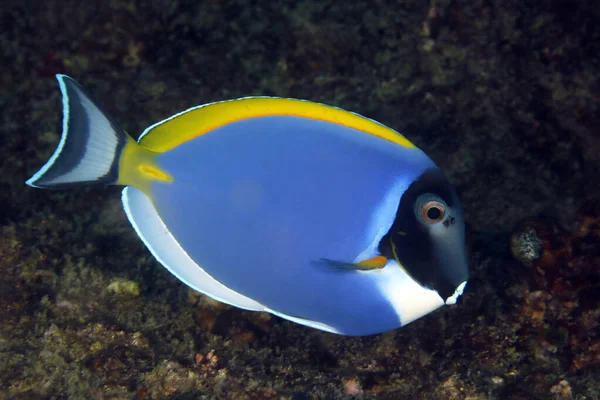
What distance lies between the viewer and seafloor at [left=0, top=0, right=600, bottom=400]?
6.63ft

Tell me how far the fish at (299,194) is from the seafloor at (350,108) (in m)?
0.79

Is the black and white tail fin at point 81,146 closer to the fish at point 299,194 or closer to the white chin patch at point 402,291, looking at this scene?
the fish at point 299,194

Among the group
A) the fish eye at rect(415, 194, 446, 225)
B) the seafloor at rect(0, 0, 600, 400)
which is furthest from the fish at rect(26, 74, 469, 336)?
the seafloor at rect(0, 0, 600, 400)

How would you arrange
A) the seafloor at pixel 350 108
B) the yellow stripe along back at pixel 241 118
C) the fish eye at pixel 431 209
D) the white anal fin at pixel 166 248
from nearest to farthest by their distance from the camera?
1. the fish eye at pixel 431 209
2. the yellow stripe along back at pixel 241 118
3. the white anal fin at pixel 166 248
4. the seafloor at pixel 350 108

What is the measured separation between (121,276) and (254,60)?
5.19 ft

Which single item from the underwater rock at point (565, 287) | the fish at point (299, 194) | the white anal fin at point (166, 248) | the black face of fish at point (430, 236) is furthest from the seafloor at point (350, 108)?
the black face of fish at point (430, 236)

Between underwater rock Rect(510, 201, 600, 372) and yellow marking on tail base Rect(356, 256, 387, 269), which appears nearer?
yellow marking on tail base Rect(356, 256, 387, 269)

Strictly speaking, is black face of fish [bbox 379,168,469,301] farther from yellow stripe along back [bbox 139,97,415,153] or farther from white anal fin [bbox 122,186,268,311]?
white anal fin [bbox 122,186,268,311]

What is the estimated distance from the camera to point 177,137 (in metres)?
1.45

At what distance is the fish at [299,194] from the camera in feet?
4.38

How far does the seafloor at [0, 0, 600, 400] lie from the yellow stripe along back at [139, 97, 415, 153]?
108cm

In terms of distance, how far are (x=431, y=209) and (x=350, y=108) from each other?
1.55 m

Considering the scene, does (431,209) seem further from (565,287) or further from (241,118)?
(565,287)

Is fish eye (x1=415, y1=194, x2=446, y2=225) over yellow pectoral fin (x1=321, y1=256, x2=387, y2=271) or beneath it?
over
